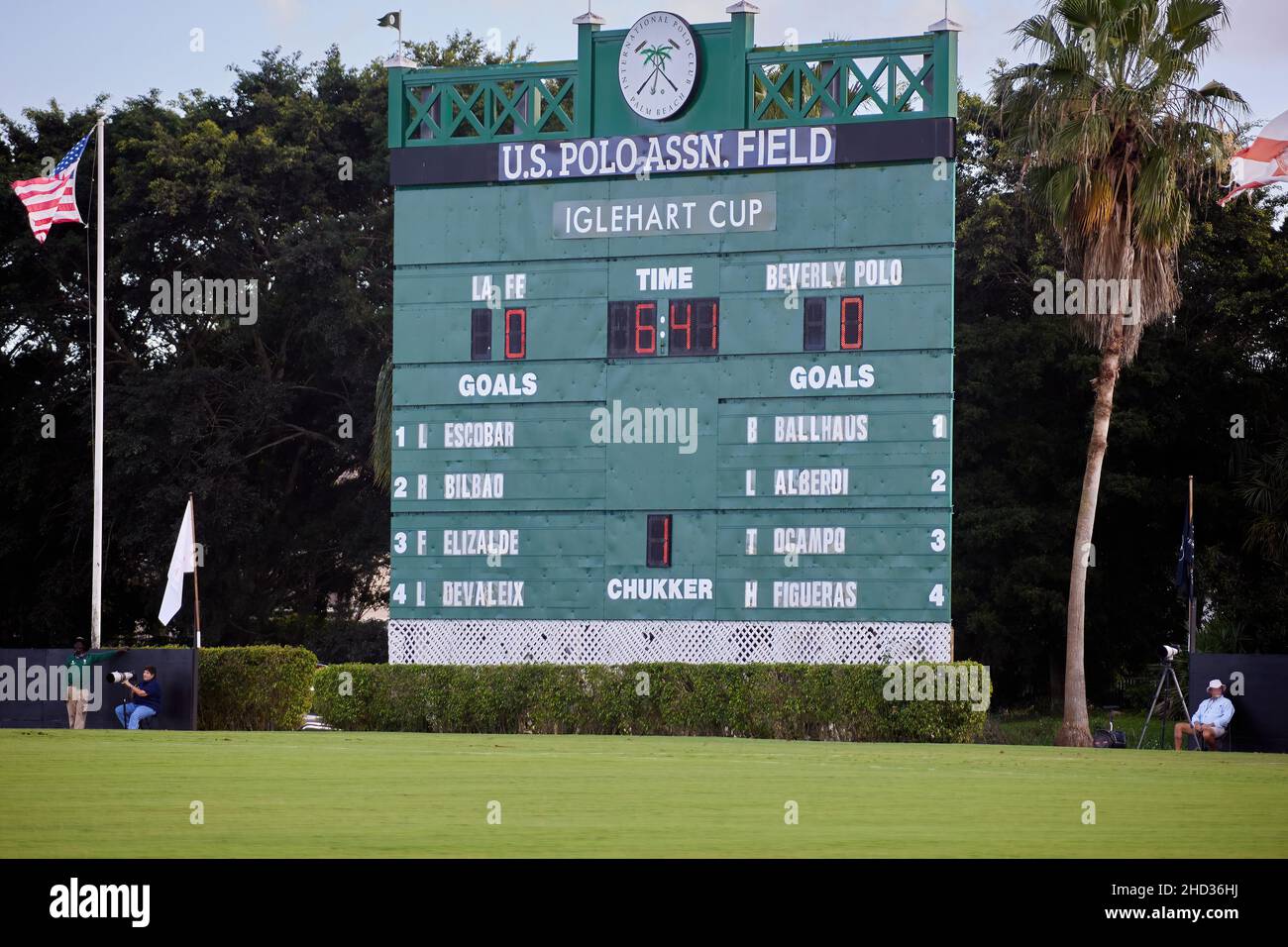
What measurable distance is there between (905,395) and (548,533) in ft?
18.4

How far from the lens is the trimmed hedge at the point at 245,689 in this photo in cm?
2673

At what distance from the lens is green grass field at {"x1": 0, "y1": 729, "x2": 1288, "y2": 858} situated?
9.98 meters

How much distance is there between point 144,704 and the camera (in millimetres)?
25359

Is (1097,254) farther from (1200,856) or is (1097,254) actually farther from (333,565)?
(333,565)

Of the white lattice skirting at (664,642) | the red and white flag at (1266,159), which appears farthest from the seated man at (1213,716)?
the red and white flag at (1266,159)

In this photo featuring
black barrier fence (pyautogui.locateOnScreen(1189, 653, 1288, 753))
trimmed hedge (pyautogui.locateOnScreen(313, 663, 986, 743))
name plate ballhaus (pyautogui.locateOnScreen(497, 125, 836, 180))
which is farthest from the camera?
name plate ballhaus (pyautogui.locateOnScreen(497, 125, 836, 180))

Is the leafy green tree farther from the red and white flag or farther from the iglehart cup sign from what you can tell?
the red and white flag

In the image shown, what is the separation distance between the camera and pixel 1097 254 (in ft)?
86.1

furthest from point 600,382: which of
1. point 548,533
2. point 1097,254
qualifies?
point 1097,254

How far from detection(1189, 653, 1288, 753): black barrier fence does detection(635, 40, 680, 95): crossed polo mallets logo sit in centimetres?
1143

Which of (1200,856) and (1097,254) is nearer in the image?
(1200,856)

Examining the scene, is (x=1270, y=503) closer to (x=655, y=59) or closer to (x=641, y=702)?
(x=641, y=702)

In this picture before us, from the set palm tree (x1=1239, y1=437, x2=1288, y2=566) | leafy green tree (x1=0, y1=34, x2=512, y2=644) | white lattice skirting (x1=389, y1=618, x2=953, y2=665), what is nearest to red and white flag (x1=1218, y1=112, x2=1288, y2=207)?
white lattice skirting (x1=389, y1=618, x2=953, y2=665)
